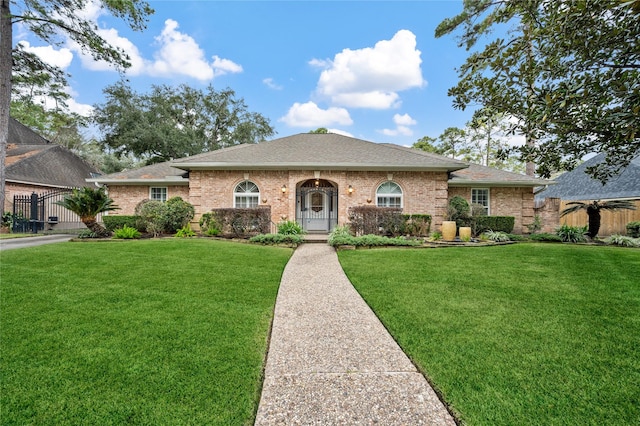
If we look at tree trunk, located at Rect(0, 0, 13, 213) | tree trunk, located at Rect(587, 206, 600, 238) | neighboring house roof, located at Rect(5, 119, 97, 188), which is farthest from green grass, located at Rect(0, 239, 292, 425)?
neighboring house roof, located at Rect(5, 119, 97, 188)

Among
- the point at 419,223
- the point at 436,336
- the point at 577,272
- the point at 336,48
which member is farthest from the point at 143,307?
the point at 336,48

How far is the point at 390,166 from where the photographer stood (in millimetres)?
12125

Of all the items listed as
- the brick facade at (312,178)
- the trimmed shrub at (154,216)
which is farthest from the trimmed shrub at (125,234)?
the brick facade at (312,178)

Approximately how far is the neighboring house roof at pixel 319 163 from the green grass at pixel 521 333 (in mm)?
6347

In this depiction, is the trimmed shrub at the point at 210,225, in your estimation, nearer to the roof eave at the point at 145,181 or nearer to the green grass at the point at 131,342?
the roof eave at the point at 145,181

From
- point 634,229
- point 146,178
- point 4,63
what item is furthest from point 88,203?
point 634,229

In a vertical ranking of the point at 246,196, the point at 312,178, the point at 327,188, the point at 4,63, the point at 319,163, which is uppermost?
the point at 4,63

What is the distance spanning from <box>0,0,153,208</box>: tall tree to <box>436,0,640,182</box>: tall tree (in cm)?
Answer: 1190

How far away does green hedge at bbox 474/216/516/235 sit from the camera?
1248 cm

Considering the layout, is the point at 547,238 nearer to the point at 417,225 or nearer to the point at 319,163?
the point at 417,225

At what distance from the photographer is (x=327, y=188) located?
41.5 feet

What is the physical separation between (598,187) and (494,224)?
11.6 meters

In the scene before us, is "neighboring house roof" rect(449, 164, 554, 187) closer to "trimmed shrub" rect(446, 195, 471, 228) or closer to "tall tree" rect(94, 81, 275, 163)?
"trimmed shrub" rect(446, 195, 471, 228)

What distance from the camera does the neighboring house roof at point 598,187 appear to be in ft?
52.9
